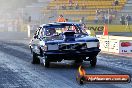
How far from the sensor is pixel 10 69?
45.8 ft

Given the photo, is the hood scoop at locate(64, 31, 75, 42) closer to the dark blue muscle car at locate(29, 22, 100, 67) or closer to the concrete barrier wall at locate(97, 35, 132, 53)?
the dark blue muscle car at locate(29, 22, 100, 67)

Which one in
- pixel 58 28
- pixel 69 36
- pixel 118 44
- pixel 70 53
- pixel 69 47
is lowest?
pixel 118 44

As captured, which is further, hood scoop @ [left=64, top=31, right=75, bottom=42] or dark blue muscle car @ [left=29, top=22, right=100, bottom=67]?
hood scoop @ [left=64, top=31, right=75, bottom=42]

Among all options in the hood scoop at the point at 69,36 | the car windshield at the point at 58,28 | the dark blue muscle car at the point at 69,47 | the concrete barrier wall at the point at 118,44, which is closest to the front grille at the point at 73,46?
the dark blue muscle car at the point at 69,47

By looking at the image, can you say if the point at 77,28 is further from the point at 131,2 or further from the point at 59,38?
the point at 131,2

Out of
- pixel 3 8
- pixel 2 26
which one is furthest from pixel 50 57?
pixel 3 8

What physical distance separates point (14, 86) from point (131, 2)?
4362 centimetres

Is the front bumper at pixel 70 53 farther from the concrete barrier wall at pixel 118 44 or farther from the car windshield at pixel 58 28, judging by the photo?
the concrete barrier wall at pixel 118 44

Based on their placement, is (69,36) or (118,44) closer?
(69,36)

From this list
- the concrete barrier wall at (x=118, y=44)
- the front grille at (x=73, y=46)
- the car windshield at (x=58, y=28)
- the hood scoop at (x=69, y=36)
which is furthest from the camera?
the concrete barrier wall at (x=118, y=44)

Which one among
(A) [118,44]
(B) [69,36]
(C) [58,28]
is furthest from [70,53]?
(A) [118,44]

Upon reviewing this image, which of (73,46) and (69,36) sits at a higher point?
(69,36)

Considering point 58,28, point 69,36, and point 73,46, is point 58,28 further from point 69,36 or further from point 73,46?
point 73,46

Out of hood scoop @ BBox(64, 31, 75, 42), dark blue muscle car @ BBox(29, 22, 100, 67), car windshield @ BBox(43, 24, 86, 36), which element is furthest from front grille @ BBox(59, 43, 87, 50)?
car windshield @ BBox(43, 24, 86, 36)
